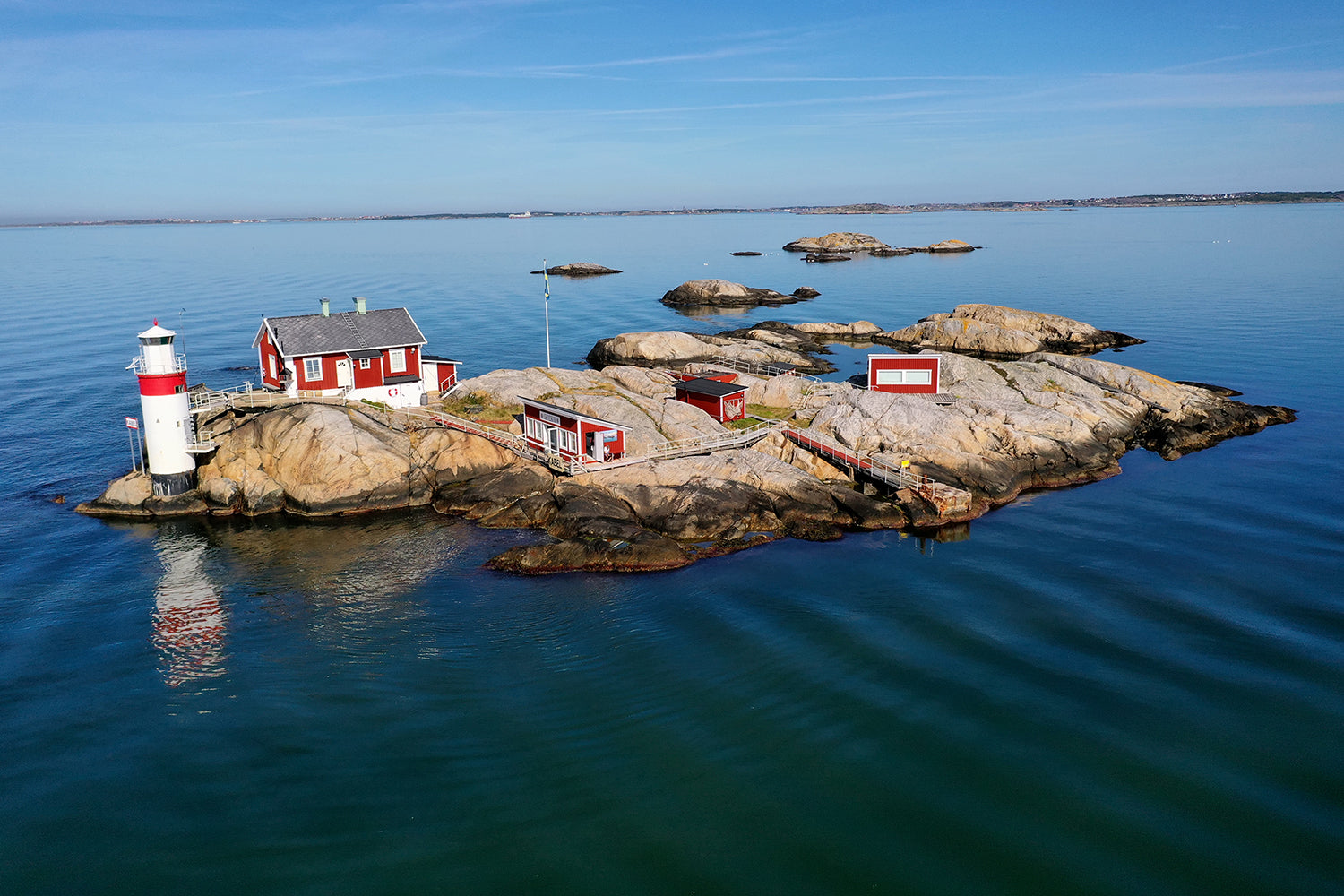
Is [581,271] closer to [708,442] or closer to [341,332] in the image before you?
[341,332]

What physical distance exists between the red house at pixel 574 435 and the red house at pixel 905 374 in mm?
20591

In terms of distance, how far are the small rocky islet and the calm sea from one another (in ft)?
6.29

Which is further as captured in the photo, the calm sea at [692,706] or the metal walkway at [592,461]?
the metal walkway at [592,461]

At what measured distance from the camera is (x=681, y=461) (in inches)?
1748

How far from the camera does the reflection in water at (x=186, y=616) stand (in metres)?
29.7

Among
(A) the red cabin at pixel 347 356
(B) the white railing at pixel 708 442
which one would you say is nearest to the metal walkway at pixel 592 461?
(B) the white railing at pixel 708 442

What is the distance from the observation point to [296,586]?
35.8m

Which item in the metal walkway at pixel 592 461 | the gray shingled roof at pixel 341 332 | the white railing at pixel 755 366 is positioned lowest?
the metal walkway at pixel 592 461

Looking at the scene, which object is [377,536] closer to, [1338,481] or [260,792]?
[260,792]

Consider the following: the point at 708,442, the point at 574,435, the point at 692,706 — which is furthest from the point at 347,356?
the point at 692,706

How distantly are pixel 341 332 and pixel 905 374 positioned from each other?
36422 millimetres

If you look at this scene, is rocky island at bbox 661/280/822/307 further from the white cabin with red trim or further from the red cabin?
the red cabin

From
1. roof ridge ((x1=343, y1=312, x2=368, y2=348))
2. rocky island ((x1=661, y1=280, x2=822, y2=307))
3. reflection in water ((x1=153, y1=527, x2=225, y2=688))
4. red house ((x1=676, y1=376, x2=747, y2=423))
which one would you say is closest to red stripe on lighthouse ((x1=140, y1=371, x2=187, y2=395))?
reflection in water ((x1=153, y1=527, x2=225, y2=688))

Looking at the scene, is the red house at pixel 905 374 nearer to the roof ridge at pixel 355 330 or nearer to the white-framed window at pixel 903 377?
the white-framed window at pixel 903 377
